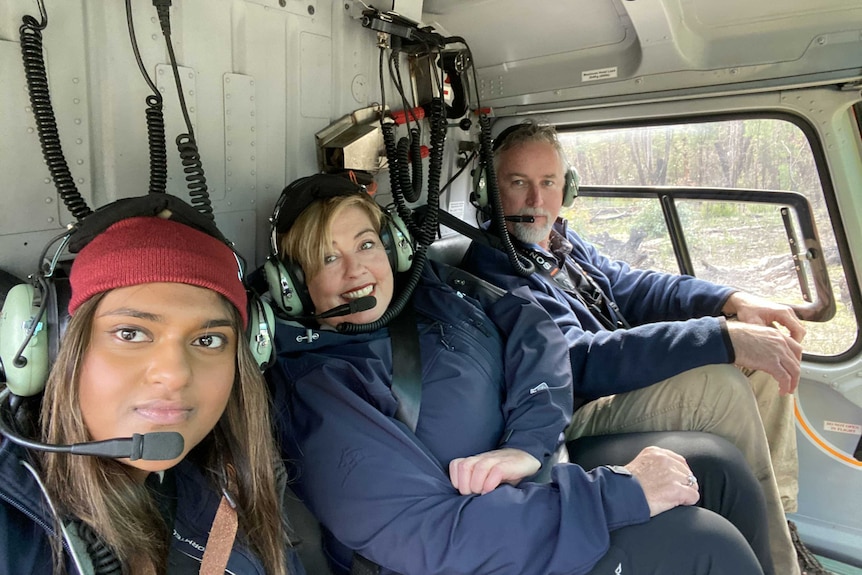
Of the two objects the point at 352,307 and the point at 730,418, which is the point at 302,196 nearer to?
the point at 352,307

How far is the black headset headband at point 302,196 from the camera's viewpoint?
1.72 m

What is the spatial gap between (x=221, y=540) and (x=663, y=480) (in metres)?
1.03

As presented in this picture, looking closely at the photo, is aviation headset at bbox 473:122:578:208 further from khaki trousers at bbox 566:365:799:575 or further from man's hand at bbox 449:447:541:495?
man's hand at bbox 449:447:541:495

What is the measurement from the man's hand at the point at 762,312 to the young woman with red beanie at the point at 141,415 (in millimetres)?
1896

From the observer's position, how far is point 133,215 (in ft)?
3.57

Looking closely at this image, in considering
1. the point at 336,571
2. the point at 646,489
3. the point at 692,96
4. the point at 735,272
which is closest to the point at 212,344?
the point at 336,571

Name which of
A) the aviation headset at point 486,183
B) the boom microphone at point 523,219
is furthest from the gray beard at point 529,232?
the aviation headset at point 486,183

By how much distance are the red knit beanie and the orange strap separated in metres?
0.41

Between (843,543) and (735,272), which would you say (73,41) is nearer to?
(735,272)

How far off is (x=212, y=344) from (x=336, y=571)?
748 millimetres

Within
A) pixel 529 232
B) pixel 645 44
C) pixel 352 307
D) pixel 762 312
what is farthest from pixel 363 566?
pixel 645 44

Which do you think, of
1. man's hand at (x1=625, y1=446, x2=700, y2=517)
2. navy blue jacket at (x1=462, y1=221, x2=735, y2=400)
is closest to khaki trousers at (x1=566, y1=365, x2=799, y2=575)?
navy blue jacket at (x1=462, y1=221, x2=735, y2=400)

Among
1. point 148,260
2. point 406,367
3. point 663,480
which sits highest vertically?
point 148,260

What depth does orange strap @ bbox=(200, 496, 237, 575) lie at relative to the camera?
3.46 feet
